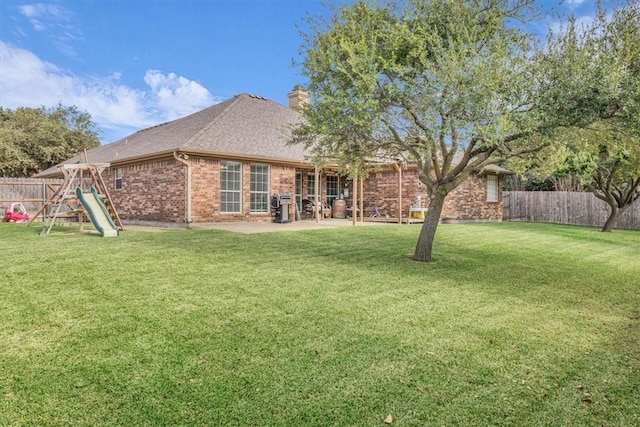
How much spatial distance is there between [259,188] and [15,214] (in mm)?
10928

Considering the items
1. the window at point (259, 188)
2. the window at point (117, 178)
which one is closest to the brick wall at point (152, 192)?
the window at point (117, 178)

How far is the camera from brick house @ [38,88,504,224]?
13836 millimetres

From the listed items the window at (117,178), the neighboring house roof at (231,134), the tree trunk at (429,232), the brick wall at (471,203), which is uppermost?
the neighboring house roof at (231,134)

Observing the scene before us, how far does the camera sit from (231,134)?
15.3 meters

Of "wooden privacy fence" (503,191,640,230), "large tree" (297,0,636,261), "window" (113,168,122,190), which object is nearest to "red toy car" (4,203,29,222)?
"window" (113,168,122,190)

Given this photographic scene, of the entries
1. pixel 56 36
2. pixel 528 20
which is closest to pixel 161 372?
pixel 528 20

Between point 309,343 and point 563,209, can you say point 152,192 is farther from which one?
point 563,209

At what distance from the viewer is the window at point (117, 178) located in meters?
17.2

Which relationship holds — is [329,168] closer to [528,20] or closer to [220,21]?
[220,21]

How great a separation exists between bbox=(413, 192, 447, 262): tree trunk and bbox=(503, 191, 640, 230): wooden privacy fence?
1570 cm

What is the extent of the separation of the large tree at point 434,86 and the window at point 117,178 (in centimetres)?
1214

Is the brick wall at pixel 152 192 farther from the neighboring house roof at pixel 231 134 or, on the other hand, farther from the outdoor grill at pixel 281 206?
the outdoor grill at pixel 281 206

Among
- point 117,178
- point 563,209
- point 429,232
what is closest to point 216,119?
point 117,178

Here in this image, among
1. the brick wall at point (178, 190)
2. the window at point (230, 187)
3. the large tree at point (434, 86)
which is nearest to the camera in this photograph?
the large tree at point (434, 86)
